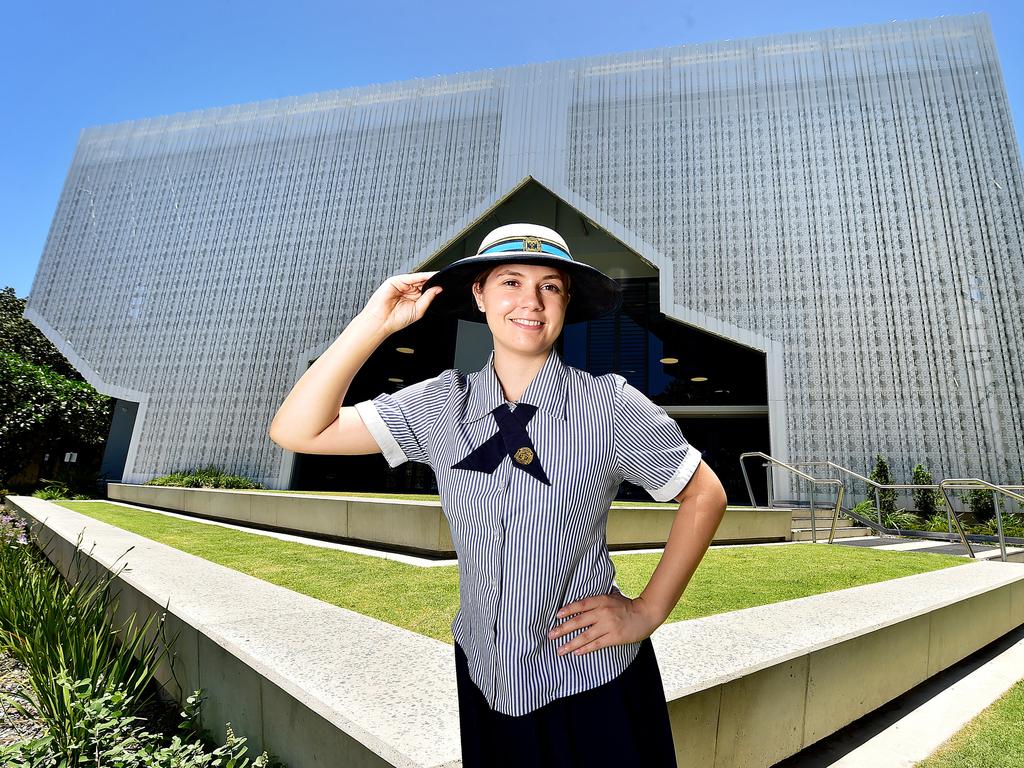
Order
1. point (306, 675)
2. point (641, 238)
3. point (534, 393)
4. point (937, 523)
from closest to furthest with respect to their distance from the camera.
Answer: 1. point (534, 393)
2. point (306, 675)
3. point (937, 523)
4. point (641, 238)

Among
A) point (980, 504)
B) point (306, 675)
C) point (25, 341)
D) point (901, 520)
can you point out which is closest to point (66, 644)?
point (306, 675)

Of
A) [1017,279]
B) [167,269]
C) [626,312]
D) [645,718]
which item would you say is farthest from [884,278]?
[167,269]

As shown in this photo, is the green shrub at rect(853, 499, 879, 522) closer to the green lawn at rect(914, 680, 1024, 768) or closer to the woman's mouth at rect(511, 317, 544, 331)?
the green lawn at rect(914, 680, 1024, 768)

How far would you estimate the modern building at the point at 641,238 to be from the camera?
1227 centimetres

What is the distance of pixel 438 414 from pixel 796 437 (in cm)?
1292

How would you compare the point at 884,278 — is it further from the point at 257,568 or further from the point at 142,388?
the point at 142,388

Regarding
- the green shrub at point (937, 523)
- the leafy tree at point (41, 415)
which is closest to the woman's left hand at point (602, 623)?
the green shrub at point (937, 523)

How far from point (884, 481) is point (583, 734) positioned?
13022 mm

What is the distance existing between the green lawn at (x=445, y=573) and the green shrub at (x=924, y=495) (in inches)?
212

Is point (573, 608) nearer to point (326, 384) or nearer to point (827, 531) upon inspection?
point (326, 384)

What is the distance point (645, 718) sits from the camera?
100 cm

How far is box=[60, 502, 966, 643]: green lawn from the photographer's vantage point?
Answer: 348 cm

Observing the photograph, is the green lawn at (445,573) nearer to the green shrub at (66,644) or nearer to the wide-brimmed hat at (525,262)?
the green shrub at (66,644)

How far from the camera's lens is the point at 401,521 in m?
5.78
